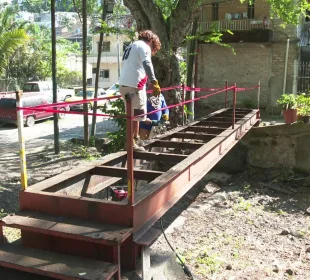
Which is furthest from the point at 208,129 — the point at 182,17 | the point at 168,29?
the point at 182,17

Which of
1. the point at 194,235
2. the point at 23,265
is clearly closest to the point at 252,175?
the point at 194,235

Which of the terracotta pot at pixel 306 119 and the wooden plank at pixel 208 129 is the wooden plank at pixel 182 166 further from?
the terracotta pot at pixel 306 119

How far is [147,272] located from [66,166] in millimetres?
7550

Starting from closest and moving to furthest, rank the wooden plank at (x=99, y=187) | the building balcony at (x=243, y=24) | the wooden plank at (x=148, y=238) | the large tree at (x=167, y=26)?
the wooden plank at (x=148, y=238), the wooden plank at (x=99, y=187), the large tree at (x=167, y=26), the building balcony at (x=243, y=24)

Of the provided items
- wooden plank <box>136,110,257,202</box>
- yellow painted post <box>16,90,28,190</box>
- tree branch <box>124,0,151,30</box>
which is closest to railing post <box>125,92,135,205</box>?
wooden plank <box>136,110,257,202</box>

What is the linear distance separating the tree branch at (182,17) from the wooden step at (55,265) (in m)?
7.46

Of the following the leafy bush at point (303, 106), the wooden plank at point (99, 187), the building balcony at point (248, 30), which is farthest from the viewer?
the building balcony at point (248, 30)

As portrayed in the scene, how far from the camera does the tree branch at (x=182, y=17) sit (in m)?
9.88

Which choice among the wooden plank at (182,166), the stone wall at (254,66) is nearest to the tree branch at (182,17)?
the wooden plank at (182,166)

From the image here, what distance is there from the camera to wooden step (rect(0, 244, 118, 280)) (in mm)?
3279

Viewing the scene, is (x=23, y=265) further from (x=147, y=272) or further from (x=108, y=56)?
(x=108, y=56)

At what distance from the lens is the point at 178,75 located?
33.9 feet

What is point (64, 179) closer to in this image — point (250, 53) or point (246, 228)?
point (246, 228)

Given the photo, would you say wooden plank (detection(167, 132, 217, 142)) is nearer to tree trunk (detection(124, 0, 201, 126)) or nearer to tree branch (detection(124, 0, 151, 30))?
tree trunk (detection(124, 0, 201, 126))
